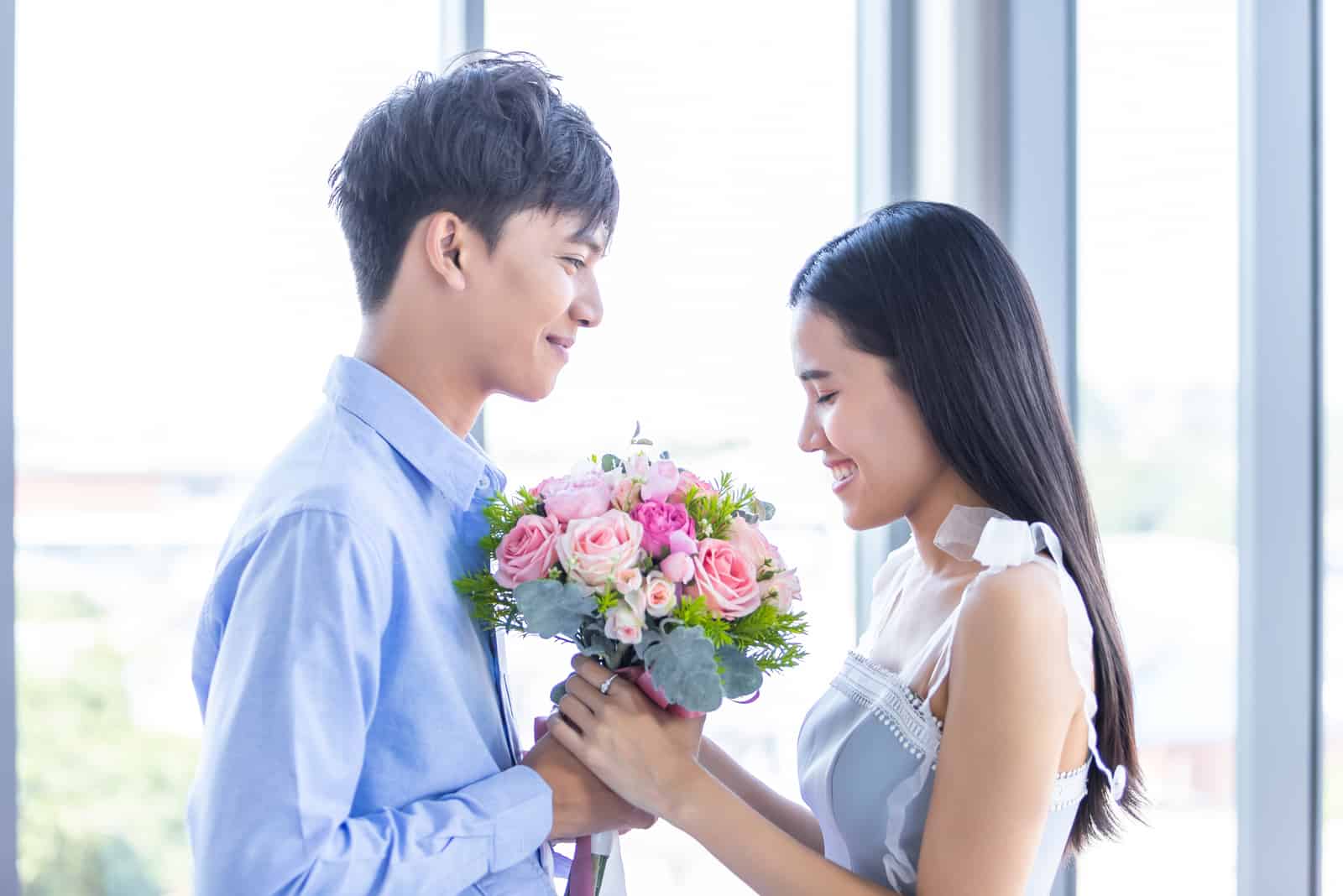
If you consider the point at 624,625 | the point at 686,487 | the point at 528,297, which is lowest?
the point at 624,625

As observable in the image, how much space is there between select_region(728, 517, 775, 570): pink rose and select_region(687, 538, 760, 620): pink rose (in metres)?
0.02

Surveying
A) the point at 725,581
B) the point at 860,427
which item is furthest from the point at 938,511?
the point at 725,581

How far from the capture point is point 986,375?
4.62 ft

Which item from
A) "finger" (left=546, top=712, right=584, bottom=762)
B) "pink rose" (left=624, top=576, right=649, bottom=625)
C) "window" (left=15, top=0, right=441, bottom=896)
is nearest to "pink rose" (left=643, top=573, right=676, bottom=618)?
"pink rose" (left=624, top=576, right=649, bottom=625)

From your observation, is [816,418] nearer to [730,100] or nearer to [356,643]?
[356,643]

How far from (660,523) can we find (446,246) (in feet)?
1.34

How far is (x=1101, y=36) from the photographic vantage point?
2.48m

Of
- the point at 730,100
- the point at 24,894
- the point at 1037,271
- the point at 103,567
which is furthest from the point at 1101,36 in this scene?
the point at 24,894

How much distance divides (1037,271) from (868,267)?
1.00 metres

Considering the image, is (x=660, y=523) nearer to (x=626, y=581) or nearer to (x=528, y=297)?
(x=626, y=581)

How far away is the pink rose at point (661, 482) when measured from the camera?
4.21ft

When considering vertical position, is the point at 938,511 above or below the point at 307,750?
above

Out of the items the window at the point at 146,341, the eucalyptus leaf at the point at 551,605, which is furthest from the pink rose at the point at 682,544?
the window at the point at 146,341

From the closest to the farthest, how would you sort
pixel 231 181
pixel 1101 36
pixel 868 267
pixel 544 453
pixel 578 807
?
pixel 578 807 < pixel 868 267 < pixel 231 181 < pixel 544 453 < pixel 1101 36
